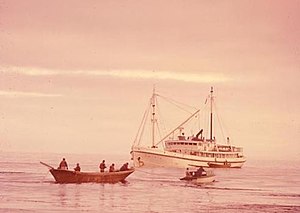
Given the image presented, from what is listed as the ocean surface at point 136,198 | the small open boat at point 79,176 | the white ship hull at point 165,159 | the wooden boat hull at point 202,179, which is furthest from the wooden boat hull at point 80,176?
the white ship hull at point 165,159

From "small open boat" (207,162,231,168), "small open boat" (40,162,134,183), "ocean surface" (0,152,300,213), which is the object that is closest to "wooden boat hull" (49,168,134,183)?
"small open boat" (40,162,134,183)

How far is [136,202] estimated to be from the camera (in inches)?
559

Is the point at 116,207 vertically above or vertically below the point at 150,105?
below

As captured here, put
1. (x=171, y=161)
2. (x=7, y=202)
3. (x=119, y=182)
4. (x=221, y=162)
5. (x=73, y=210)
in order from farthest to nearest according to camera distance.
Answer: (x=221, y=162), (x=171, y=161), (x=119, y=182), (x=7, y=202), (x=73, y=210)

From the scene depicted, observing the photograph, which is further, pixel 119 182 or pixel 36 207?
pixel 119 182

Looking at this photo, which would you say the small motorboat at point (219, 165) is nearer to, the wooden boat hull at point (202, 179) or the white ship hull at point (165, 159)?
the white ship hull at point (165, 159)

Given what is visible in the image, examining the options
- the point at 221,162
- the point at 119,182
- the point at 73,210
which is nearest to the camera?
the point at 73,210

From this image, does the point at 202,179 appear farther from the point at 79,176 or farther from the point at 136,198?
the point at 136,198

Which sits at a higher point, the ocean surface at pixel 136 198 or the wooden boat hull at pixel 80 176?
the wooden boat hull at pixel 80 176

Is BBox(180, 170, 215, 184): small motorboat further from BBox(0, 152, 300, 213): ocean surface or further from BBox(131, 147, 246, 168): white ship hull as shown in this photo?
BBox(131, 147, 246, 168): white ship hull

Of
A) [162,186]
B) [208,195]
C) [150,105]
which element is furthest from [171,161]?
[150,105]

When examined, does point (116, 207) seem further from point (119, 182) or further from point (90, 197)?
point (119, 182)

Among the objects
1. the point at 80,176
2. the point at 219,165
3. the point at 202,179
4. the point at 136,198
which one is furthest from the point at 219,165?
the point at 136,198

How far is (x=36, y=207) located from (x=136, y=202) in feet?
7.01
